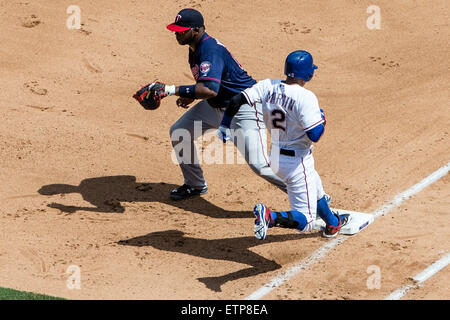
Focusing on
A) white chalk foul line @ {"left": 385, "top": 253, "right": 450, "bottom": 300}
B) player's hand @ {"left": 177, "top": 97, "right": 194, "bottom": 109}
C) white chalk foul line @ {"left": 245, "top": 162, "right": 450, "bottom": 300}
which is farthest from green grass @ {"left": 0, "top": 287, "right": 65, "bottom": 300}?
white chalk foul line @ {"left": 385, "top": 253, "right": 450, "bottom": 300}

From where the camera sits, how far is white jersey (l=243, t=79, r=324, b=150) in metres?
6.42

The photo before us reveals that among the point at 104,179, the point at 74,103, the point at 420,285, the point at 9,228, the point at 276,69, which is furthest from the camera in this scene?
the point at 276,69

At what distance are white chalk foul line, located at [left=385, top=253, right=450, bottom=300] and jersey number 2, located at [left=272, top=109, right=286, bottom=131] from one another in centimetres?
181

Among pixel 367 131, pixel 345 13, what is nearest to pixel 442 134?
pixel 367 131

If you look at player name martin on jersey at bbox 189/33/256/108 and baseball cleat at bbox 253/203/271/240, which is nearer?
baseball cleat at bbox 253/203/271/240

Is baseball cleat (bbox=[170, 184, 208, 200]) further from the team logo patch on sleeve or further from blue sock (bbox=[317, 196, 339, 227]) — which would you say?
blue sock (bbox=[317, 196, 339, 227])

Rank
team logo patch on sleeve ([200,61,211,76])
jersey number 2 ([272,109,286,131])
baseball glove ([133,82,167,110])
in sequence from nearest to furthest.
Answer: jersey number 2 ([272,109,286,131]) → team logo patch on sleeve ([200,61,211,76]) → baseball glove ([133,82,167,110])

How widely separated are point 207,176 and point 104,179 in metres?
1.31

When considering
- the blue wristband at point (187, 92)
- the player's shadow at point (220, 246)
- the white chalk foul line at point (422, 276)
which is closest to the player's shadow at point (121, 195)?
the player's shadow at point (220, 246)

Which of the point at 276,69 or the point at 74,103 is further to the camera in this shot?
the point at 276,69

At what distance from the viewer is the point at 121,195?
8.65 meters

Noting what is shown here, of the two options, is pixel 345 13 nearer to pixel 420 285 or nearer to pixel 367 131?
pixel 367 131

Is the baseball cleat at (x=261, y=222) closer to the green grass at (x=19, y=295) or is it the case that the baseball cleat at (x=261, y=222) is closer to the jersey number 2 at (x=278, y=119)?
the jersey number 2 at (x=278, y=119)

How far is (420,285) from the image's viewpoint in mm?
6594
